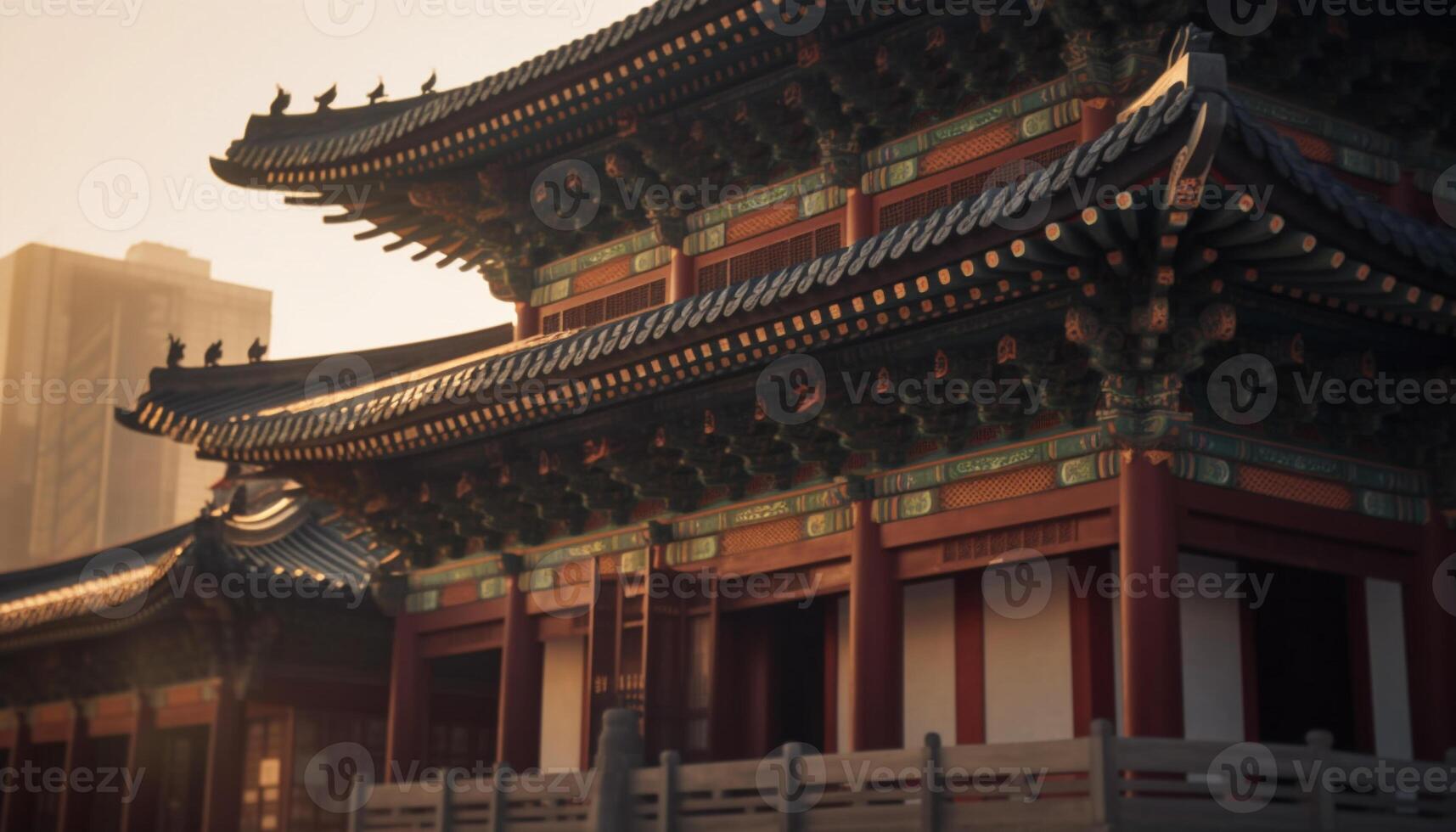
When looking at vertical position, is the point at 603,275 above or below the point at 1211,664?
above

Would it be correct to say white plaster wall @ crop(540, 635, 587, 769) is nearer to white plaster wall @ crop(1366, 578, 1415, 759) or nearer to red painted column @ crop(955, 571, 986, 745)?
red painted column @ crop(955, 571, 986, 745)

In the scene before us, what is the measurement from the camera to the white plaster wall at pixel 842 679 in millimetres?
15492

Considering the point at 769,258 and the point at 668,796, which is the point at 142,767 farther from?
the point at 668,796

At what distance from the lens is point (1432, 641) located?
44.6 feet

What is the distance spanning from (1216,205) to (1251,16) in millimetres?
3758

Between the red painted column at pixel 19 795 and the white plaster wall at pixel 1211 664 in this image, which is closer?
the white plaster wall at pixel 1211 664

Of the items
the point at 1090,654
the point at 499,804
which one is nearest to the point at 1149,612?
the point at 1090,654

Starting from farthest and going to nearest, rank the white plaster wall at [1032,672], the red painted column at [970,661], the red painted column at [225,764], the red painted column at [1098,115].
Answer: the red painted column at [225,764] < the red painted column at [970,661] < the red painted column at [1098,115] < the white plaster wall at [1032,672]

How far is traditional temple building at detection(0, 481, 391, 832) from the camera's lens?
69.5ft

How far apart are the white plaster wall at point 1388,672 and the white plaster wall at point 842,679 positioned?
174 inches

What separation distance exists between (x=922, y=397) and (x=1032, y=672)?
2478 mm

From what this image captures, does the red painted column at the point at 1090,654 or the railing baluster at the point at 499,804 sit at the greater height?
the red painted column at the point at 1090,654

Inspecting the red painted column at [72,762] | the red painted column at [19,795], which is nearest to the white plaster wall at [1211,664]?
the red painted column at [72,762]

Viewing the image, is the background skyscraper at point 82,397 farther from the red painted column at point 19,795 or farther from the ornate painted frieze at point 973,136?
the ornate painted frieze at point 973,136
